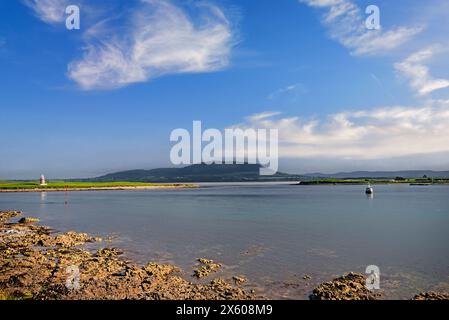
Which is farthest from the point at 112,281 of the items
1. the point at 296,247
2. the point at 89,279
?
the point at 296,247

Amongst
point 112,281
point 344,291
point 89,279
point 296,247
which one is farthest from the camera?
point 296,247

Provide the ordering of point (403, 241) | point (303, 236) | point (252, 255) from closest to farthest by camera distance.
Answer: point (252, 255)
point (403, 241)
point (303, 236)

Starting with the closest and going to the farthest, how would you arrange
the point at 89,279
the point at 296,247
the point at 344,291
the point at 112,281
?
the point at 344,291 → the point at 112,281 → the point at 89,279 → the point at 296,247

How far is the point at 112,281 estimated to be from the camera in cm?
1602

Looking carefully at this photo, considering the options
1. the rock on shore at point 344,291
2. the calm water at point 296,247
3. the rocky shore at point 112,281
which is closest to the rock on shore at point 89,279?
the rocky shore at point 112,281

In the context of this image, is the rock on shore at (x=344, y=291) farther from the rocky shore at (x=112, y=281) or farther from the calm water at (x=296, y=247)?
the calm water at (x=296, y=247)

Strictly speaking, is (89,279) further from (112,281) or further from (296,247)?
(296,247)

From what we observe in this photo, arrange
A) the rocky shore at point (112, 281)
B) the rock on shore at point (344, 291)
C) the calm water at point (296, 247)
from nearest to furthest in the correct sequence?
the rock on shore at point (344, 291)
the rocky shore at point (112, 281)
the calm water at point (296, 247)

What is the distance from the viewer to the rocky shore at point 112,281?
46.4ft
